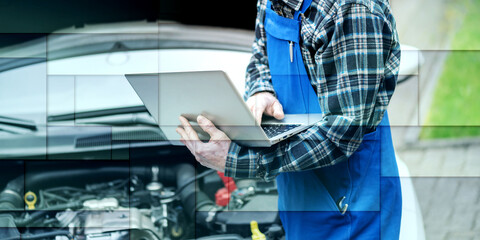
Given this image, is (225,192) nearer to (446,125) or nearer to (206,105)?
(206,105)

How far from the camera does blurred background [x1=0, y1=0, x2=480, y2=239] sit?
1.18 m

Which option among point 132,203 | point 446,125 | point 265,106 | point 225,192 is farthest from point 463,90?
point 132,203

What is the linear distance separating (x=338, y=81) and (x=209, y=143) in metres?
0.32

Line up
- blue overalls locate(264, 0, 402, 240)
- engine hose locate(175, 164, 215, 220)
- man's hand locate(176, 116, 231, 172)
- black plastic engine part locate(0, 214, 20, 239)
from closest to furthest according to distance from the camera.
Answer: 1. man's hand locate(176, 116, 231, 172)
2. blue overalls locate(264, 0, 402, 240)
3. black plastic engine part locate(0, 214, 20, 239)
4. engine hose locate(175, 164, 215, 220)

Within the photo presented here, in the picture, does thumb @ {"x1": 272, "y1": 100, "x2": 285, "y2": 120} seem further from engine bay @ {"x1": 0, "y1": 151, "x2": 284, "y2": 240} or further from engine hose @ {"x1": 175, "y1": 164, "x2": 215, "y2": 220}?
engine hose @ {"x1": 175, "y1": 164, "x2": 215, "y2": 220}

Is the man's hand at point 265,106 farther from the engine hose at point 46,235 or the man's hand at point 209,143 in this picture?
the engine hose at point 46,235

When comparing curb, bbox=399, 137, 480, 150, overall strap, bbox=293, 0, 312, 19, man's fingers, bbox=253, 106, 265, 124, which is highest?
overall strap, bbox=293, 0, 312, 19

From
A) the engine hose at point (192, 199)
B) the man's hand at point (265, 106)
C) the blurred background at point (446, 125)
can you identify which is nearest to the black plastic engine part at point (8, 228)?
the engine hose at point (192, 199)

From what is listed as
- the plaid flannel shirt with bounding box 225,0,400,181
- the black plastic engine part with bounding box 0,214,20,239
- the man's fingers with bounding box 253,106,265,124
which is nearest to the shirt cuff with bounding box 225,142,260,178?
the plaid flannel shirt with bounding box 225,0,400,181

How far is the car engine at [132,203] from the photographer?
1313 mm

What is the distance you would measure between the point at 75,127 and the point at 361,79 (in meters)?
0.96

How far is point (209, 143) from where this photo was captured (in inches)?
40.7

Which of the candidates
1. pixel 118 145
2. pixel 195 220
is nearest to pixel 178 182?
pixel 195 220

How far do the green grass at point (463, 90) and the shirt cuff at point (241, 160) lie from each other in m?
0.53
